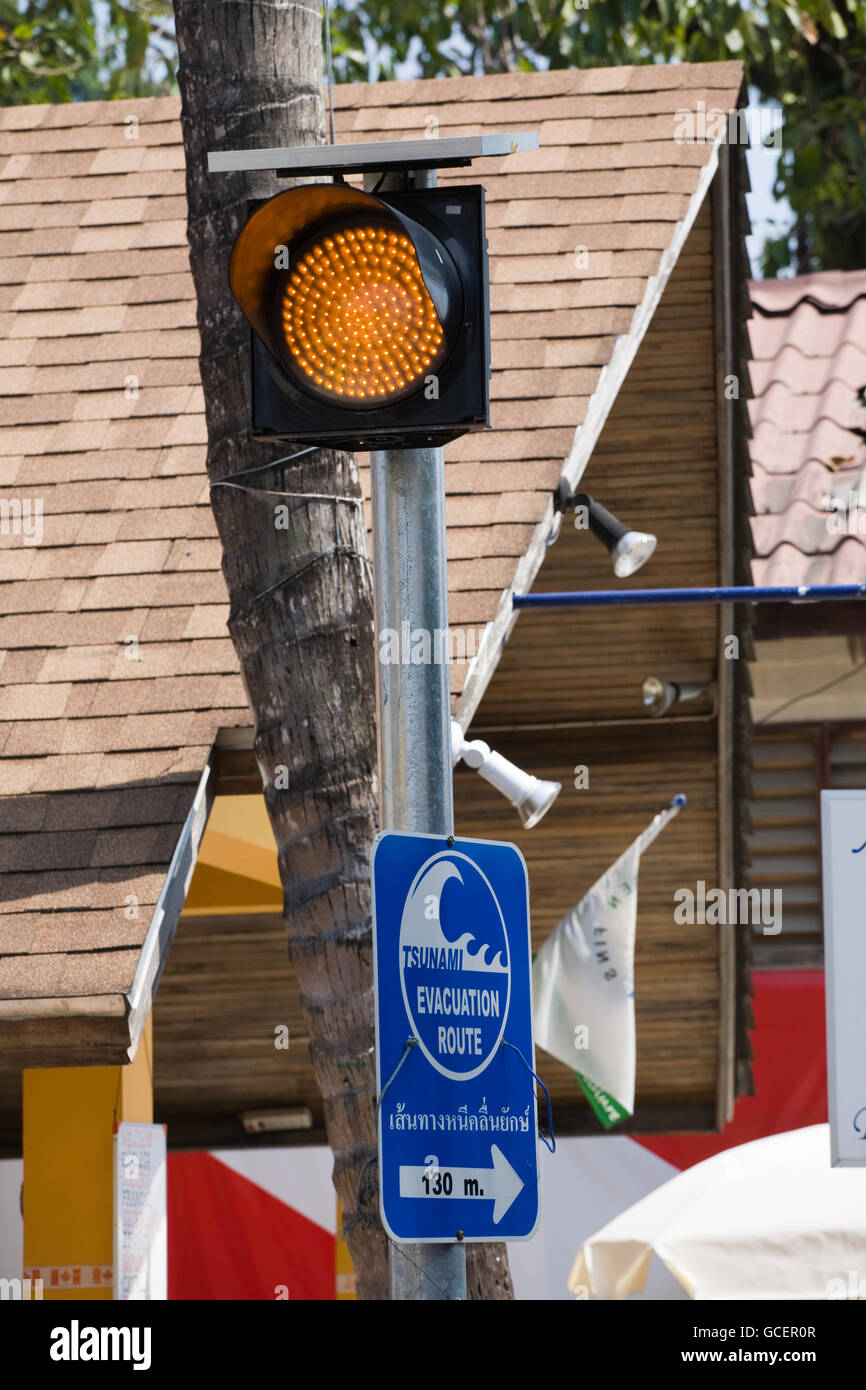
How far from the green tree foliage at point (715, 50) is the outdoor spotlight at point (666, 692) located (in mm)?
6284

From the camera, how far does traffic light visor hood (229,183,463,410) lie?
2.98m

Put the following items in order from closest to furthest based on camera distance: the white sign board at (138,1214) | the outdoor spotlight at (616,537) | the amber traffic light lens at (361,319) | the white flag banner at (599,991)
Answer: the amber traffic light lens at (361,319) → the outdoor spotlight at (616,537) → the white sign board at (138,1214) → the white flag banner at (599,991)

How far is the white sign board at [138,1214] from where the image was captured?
648 centimetres

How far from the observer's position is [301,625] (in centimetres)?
462

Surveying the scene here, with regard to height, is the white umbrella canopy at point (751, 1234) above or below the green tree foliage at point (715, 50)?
below

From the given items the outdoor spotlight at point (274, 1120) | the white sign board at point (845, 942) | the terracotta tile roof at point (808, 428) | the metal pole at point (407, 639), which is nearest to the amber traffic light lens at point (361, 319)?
the metal pole at point (407, 639)

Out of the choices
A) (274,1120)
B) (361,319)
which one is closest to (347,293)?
(361,319)

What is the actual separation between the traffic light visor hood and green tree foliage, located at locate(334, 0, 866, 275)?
1038 centimetres

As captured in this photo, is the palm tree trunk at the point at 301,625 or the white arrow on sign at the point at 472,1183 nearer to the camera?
the white arrow on sign at the point at 472,1183

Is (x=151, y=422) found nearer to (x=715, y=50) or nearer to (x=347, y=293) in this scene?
(x=347, y=293)

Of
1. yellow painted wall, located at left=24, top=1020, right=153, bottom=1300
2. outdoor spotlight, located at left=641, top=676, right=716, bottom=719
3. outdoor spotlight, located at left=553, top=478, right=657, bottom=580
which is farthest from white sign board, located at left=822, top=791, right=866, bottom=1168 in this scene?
outdoor spotlight, located at left=641, top=676, right=716, bottom=719

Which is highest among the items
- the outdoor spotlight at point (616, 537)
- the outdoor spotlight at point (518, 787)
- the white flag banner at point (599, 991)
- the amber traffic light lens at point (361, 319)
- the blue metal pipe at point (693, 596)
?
the amber traffic light lens at point (361, 319)

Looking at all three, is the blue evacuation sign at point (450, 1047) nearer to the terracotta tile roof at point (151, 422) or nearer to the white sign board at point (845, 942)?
the white sign board at point (845, 942)

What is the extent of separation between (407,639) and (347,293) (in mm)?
589
